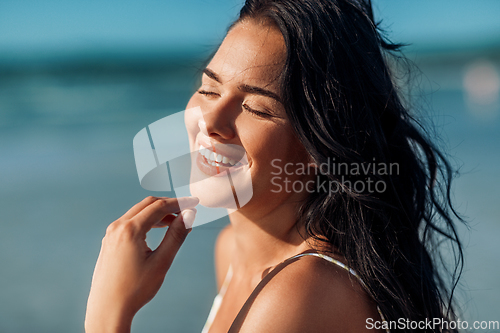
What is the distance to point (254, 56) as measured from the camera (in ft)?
4.49

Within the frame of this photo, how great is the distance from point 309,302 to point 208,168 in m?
0.58

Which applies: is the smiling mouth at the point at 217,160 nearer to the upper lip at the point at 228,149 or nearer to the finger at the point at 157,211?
the upper lip at the point at 228,149

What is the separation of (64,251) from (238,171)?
111 inches

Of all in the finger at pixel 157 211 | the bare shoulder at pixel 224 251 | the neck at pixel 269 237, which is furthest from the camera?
the bare shoulder at pixel 224 251

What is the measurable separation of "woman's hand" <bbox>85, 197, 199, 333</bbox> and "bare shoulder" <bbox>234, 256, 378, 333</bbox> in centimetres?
31

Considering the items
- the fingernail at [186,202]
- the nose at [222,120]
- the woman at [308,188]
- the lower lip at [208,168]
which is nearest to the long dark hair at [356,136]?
the woman at [308,188]

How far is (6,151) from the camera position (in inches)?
229

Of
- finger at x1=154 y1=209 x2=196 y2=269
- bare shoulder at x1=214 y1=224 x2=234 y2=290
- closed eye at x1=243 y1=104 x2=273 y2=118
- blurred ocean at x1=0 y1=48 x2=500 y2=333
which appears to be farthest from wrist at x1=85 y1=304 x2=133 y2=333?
blurred ocean at x1=0 y1=48 x2=500 y2=333

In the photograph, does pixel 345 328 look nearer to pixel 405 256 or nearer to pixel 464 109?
pixel 405 256

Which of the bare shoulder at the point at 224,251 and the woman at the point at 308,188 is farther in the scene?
the bare shoulder at the point at 224,251

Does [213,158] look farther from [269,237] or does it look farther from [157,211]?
[269,237]

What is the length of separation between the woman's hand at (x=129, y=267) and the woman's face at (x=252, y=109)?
0.27 meters

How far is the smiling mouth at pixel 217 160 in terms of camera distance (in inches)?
56.4

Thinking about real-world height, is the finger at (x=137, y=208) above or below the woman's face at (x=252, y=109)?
below
